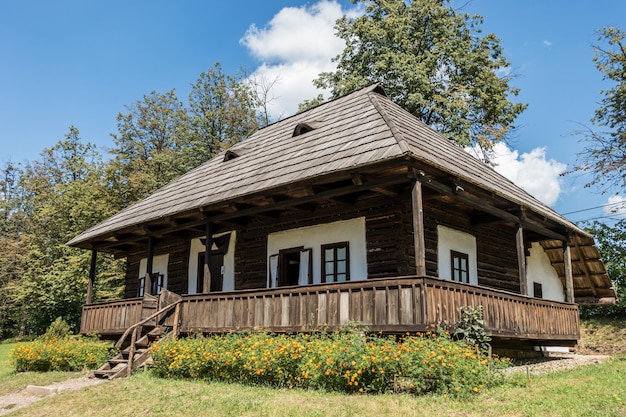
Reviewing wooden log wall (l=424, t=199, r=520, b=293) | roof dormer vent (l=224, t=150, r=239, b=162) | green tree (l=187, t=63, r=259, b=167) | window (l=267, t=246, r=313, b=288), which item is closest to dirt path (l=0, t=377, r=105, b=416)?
window (l=267, t=246, r=313, b=288)

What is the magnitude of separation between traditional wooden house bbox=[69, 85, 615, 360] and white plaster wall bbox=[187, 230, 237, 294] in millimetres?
49

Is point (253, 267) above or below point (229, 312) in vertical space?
above

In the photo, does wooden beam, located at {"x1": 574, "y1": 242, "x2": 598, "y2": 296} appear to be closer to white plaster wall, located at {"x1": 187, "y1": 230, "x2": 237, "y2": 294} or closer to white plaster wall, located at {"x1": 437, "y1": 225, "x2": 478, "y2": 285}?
white plaster wall, located at {"x1": 437, "y1": 225, "x2": 478, "y2": 285}

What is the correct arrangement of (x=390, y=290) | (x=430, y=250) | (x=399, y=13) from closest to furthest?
1. (x=390, y=290)
2. (x=430, y=250)
3. (x=399, y=13)

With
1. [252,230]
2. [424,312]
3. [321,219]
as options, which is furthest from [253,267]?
[424,312]

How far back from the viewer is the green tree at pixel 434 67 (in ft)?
87.8

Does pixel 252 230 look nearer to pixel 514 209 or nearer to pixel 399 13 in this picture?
pixel 514 209

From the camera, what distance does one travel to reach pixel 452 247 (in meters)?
14.6

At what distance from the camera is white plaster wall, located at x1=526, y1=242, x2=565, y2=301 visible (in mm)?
18469

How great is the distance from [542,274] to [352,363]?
43.3ft

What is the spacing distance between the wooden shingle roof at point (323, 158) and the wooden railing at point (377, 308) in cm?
230

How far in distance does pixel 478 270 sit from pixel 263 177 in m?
6.48

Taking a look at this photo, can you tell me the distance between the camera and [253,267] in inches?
631

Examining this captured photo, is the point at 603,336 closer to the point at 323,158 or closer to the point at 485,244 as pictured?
the point at 485,244
